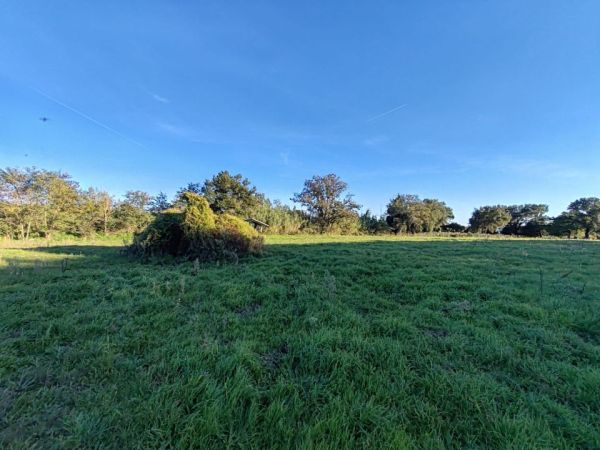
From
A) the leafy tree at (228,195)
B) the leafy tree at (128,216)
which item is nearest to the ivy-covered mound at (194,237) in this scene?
the leafy tree at (228,195)

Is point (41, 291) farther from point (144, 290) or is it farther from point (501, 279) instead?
point (501, 279)

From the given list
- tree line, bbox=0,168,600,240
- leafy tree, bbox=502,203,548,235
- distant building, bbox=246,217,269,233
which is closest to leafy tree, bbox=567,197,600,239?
tree line, bbox=0,168,600,240

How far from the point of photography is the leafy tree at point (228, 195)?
2064 centimetres

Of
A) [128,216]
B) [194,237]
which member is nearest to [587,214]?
[194,237]

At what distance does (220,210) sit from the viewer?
20703 mm

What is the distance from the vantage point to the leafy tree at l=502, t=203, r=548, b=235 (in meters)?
40.4

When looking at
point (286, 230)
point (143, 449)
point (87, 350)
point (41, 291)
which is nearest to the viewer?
point (143, 449)

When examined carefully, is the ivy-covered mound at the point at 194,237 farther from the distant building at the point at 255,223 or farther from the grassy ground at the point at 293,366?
the distant building at the point at 255,223

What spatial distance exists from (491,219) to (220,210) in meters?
43.4

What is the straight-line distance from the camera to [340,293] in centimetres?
447

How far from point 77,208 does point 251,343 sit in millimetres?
24124

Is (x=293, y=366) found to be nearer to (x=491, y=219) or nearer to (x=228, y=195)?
(x=228, y=195)

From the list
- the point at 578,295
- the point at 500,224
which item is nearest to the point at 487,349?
the point at 578,295

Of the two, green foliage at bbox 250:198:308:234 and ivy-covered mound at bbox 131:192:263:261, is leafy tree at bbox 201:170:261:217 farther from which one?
ivy-covered mound at bbox 131:192:263:261
